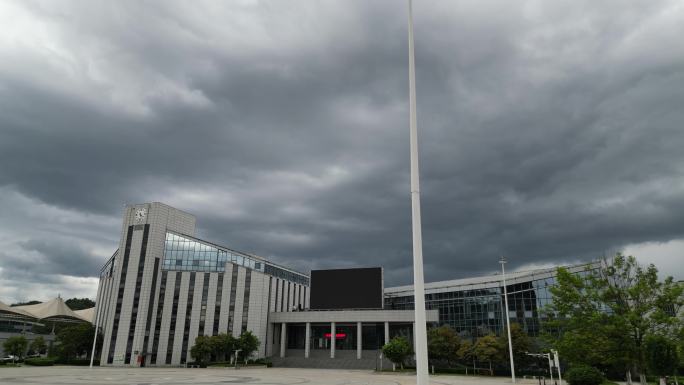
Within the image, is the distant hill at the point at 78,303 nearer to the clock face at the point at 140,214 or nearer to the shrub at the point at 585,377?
the clock face at the point at 140,214

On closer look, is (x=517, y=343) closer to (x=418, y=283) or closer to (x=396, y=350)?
(x=396, y=350)

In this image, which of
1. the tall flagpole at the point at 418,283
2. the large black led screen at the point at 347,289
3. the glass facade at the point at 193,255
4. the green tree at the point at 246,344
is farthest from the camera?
the glass facade at the point at 193,255

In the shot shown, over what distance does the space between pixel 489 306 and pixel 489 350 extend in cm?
2445

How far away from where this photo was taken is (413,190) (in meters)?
14.0

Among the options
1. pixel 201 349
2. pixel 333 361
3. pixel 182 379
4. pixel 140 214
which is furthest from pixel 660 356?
pixel 140 214

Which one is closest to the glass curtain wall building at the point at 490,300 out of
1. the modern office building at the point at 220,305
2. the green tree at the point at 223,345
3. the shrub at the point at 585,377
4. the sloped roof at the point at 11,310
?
the modern office building at the point at 220,305

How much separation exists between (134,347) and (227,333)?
15.7 meters

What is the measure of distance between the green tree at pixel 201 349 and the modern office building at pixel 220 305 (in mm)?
6087

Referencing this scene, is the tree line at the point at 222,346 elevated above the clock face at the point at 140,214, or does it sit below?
below

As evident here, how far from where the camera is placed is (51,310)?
106188 mm

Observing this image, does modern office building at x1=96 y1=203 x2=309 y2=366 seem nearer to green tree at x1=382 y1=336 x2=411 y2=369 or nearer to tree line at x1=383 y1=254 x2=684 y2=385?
green tree at x1=382 y1=336 x2=411 y2=369

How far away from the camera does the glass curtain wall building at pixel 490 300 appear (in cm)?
6900

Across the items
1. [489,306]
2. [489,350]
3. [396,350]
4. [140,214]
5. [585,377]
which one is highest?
[140,214]

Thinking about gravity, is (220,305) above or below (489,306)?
below
